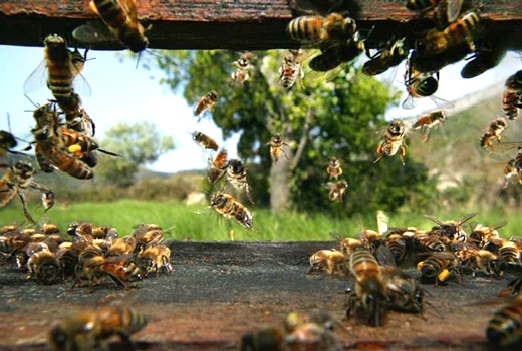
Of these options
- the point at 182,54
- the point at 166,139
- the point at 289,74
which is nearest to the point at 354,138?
the point at 182,54

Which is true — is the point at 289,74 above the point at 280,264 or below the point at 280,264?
above

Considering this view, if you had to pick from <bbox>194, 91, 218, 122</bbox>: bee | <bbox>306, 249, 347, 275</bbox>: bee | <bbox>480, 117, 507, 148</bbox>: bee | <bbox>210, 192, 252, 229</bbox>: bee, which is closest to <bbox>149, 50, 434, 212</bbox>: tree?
<bbox>194, 91, 218, 122</bbox>: bee

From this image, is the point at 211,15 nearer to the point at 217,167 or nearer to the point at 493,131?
the point at 217,167

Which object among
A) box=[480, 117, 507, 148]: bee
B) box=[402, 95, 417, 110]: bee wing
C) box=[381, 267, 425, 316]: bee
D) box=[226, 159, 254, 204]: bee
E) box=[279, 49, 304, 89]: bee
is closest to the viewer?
box=[381, 267, 425, 316]: bee

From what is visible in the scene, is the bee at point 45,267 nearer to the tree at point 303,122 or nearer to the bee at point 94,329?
the bee at point 94,329

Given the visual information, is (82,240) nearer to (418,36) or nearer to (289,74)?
(289,74)

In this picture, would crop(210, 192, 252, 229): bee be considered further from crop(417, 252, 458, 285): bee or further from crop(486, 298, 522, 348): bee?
crop(486, 298, 522, 348): bee
